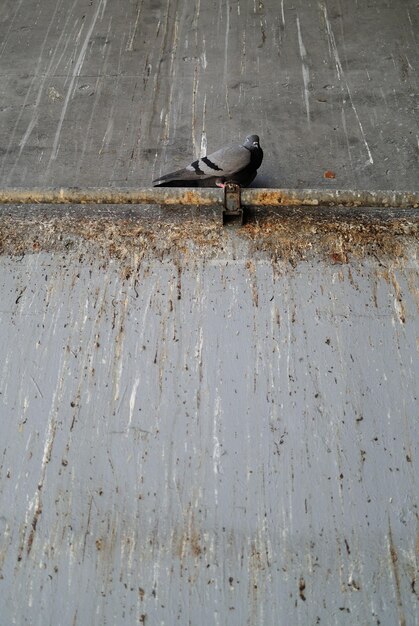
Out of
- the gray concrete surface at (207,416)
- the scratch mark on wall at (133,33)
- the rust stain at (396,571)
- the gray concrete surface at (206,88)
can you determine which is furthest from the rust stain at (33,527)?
the scratch mark on wall at (133,33)

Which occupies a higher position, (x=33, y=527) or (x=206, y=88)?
(x=206, y=88)

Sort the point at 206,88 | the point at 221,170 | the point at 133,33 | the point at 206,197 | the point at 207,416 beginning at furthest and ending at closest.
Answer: the point at 133,33 → the point at 206,88 → the point at 221,170 → the point at 206,197 → the point at 207,416

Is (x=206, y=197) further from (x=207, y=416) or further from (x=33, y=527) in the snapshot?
(x=33, y=527)

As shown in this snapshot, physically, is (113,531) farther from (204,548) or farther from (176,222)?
(176,222)

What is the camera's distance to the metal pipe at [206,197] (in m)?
2.59

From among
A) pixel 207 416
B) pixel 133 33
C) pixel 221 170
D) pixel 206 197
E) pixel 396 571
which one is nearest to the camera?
pixel 396 571

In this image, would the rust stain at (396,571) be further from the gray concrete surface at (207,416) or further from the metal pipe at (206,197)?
the metal pipe at (206,197)

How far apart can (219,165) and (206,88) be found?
1.23m

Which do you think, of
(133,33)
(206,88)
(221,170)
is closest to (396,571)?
(221,170)

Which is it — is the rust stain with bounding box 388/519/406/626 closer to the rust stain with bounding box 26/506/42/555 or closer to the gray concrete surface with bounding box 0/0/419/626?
the gray concrete surface with bounding box 0/0/419/626

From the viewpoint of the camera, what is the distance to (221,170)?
9.87ft

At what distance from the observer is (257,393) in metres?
2.24


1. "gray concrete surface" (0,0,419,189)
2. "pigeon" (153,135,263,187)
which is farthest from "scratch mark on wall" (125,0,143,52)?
"pigeon" (153,135,263,187)

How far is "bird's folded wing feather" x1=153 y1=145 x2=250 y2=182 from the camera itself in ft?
9.88
